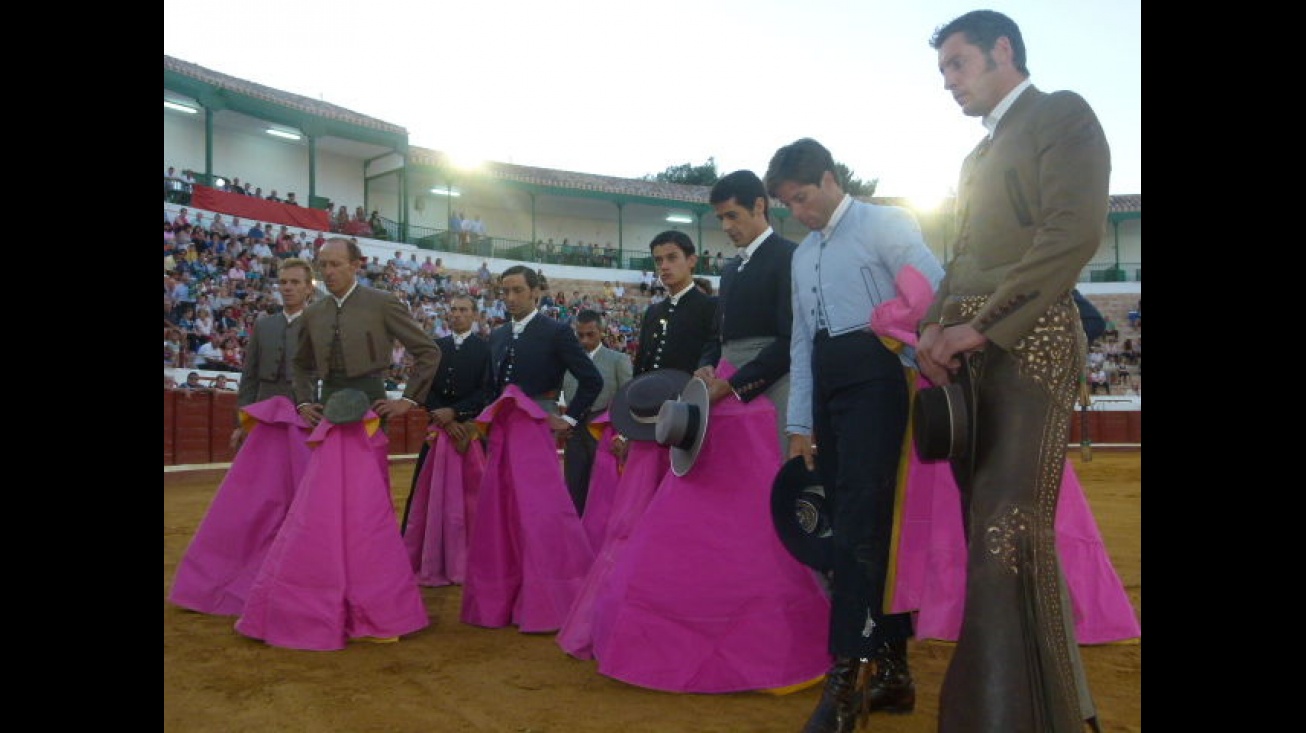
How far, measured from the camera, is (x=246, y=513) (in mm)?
4340

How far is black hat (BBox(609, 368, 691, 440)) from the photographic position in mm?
3551

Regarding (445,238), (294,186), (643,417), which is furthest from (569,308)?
(643,417)

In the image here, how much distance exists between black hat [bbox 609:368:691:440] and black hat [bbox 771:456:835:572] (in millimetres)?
848

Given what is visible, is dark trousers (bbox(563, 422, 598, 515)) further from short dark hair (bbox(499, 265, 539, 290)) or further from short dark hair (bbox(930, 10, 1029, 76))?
short dark hair (bbox(930, 10, 1029, 76))

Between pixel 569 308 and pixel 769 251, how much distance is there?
22.0 metres

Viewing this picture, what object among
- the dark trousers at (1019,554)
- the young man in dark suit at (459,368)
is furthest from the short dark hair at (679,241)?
the dark trousers at (1019,554)

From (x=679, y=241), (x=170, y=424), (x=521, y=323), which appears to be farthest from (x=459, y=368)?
(x=170, y=424)

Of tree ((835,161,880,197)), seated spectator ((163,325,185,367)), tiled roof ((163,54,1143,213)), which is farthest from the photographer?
tree ((835,161,880,197))

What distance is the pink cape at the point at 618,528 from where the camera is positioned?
10.7ft

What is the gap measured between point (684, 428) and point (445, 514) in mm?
2554

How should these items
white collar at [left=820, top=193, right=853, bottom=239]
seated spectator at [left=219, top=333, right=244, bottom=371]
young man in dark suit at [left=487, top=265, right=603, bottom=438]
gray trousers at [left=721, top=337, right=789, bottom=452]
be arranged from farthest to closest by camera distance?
seated spectator at [left=219, top=333, right=244, bottom=371] < young man in dark suit at [left=487, top=265, right=603, bottom=438] < gray trousers at [left=721, top=337, right=789, bottom=452] < white collar at [left=820, top=193, right=853, bottom=239]

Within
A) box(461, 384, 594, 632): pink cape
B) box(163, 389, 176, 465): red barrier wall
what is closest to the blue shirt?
box(461, 384, 594, 632): pink cape

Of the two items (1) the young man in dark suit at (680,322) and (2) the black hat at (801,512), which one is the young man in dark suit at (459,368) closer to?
(1) the young man in dark suit at (680,322)

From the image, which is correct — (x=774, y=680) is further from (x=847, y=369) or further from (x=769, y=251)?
(x=769, y=251)
